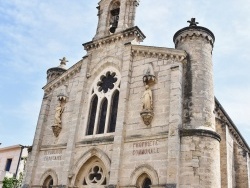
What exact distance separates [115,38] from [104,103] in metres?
3.81

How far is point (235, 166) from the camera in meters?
17.2

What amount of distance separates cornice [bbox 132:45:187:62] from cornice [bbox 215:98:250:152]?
3431mm

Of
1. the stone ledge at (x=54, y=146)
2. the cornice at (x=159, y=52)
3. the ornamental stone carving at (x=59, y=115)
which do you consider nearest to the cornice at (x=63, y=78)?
the ornamental stone carving at (x=59, y=115)

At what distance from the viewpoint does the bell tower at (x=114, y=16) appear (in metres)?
18.0

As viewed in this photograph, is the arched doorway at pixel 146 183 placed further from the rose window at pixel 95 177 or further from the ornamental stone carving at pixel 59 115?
the ornamental stone carving at pixel 59 115

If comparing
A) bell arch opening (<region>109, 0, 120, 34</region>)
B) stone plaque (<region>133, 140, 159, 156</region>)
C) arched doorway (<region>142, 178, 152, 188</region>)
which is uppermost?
bell arch opening (<region>109, 0, 120, 34</region>)

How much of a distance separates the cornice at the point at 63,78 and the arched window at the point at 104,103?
190 centimetres

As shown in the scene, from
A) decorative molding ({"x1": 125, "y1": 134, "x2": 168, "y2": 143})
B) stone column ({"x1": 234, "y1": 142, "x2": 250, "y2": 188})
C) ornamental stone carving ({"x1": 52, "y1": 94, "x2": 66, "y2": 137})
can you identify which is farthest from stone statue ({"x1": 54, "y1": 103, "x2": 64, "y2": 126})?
stone column ({"x1": 234, "y1": 142, "x2": 250, "y2": 188})

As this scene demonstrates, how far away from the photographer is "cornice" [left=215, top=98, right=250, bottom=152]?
16.0m

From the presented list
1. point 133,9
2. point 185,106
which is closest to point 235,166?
point 185,106

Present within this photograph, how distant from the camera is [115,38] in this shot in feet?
56.6

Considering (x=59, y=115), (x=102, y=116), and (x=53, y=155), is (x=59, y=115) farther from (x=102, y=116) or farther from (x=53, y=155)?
(x=102, y=116)

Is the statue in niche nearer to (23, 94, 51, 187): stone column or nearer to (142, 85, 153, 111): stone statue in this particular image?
(142, 85, 153, 111): stone statue

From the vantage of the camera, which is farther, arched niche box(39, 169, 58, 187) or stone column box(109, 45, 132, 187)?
arched niche box(39, 169, 58, 187)
